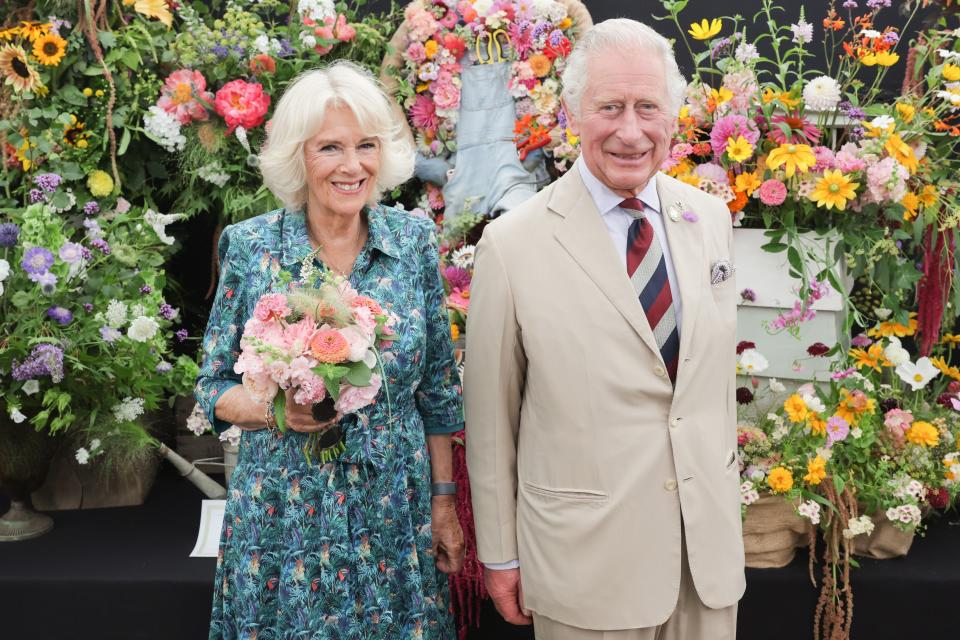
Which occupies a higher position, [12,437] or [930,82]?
[930,82]

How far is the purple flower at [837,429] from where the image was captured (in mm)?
2385

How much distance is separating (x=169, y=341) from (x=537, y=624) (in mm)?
1939

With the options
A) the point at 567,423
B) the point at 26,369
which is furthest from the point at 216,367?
the point at 26,369

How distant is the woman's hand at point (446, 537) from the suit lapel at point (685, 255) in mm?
620

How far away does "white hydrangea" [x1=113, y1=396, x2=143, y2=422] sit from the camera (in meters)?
2.62

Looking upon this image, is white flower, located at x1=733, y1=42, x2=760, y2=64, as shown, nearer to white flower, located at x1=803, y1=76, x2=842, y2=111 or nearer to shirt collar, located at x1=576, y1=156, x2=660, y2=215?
white flower, located at x1=803, y1=76, x2=842, y2=111

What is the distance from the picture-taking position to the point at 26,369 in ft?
7.95

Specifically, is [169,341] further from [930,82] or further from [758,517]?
[930,82]

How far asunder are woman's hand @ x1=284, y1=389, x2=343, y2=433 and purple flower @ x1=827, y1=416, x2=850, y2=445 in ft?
4.60

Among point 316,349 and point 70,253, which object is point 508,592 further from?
point 70,253

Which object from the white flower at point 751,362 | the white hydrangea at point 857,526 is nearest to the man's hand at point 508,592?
the white hydrangea at point 857,526

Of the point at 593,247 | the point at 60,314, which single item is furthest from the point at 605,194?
the point at 60,314

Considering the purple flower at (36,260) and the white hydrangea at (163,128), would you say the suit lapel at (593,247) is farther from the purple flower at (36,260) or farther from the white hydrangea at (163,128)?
the white hydrangea at (163,128)

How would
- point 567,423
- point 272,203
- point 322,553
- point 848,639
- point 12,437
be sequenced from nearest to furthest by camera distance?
point 567,423 → point 322,553 → point 848,639 → point 12,437 → point 272,203
